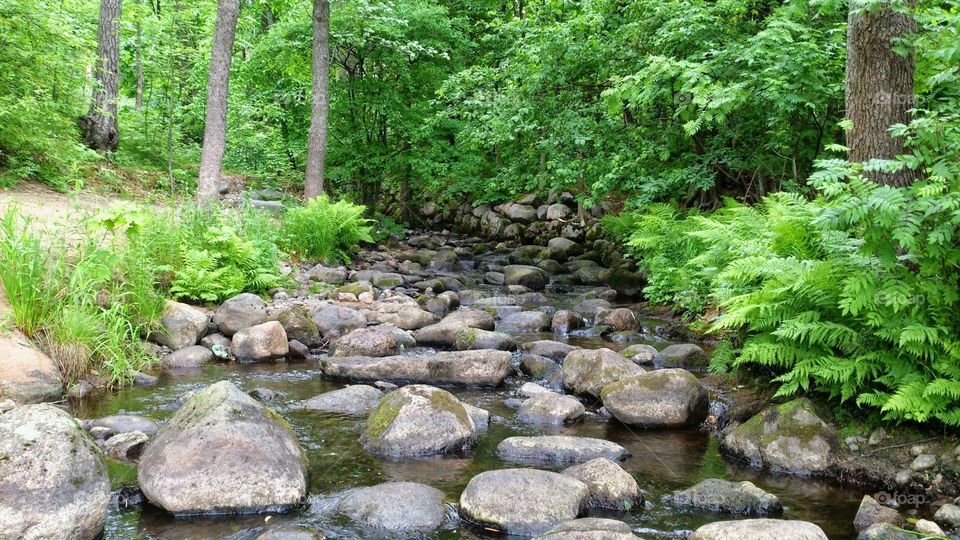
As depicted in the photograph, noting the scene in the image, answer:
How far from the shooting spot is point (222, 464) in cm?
450

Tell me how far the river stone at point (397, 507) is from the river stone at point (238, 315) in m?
4.82

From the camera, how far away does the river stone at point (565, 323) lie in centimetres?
1032

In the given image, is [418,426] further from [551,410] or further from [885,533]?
[885,533]

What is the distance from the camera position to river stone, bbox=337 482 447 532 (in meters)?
4.39

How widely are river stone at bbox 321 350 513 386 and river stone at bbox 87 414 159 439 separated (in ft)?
7.63

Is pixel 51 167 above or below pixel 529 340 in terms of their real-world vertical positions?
above

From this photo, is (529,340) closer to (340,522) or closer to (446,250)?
(340,522)

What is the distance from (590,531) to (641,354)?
467 cm

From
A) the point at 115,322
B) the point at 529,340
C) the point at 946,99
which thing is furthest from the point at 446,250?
the point at 946,99

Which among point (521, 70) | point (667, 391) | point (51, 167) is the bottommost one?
point (667, 391)

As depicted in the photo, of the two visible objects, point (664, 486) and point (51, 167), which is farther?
point (51, 167)

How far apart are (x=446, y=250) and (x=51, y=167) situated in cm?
879

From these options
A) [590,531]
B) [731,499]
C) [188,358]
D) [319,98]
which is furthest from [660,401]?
[319,98]

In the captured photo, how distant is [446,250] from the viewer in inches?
703
